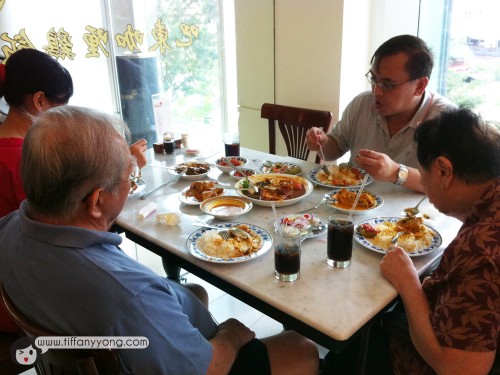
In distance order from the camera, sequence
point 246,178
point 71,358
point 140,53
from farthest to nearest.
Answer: point 140,53 < point 246,178 < point 71,358

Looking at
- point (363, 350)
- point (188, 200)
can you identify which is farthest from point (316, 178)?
point (363, 350)

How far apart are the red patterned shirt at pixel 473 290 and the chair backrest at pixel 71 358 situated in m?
0.72

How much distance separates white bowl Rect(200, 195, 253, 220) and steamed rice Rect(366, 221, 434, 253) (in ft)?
1.61

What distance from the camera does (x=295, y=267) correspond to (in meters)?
1.16

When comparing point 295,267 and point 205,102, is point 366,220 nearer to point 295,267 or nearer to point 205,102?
point 295,267

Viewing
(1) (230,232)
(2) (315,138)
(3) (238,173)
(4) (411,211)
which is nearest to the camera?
(1) (230,232)

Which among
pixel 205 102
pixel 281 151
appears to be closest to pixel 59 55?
pixel 205 102

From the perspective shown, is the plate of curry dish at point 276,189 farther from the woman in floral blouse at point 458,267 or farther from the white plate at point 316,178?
the woman in floral blouse at point 458,267

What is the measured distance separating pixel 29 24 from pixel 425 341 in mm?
3002

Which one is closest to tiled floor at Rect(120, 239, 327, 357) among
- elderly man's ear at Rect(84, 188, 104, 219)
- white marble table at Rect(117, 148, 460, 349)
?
white marble table at Rect(117, 148, 460, 349)

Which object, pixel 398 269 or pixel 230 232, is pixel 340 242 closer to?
pixel 398 269

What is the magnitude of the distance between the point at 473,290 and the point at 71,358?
2.76 feet

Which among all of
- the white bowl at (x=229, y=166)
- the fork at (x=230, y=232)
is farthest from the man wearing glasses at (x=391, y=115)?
the fork at (x=230, y=232)

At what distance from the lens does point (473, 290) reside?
92 cm
